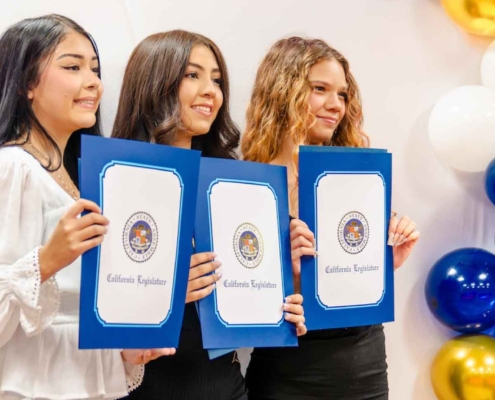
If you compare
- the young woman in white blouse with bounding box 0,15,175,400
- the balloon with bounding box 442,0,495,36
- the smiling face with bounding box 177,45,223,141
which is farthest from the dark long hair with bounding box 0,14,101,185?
the balloon with bounding box 442,0,495,36

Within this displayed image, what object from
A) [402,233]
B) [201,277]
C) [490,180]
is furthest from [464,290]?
[201,277]

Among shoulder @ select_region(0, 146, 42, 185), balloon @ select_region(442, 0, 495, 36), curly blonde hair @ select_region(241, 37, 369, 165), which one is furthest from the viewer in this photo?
balloon @ select_region(442, 0, 495, 36)

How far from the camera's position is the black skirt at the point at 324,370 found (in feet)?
6.33

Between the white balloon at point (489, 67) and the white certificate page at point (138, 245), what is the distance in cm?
146

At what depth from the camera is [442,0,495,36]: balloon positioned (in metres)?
2.42

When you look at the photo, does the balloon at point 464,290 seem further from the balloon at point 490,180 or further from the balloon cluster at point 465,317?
the balloon at point 490,180

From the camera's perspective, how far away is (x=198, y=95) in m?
1.90

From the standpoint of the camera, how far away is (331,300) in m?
1.80

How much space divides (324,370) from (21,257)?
0.91 m

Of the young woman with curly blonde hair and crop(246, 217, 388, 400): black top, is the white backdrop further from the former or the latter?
crop(246, 217, 388, 400): black top

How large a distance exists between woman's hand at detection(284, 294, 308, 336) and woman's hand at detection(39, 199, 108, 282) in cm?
54

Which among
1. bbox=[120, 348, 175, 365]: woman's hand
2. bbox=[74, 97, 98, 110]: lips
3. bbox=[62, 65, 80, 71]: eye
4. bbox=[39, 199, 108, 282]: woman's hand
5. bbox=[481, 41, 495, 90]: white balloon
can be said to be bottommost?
bbox=[120, 348, 175, 365]: woman's hand

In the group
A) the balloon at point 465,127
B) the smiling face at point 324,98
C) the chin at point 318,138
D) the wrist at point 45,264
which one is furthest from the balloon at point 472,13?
the wrist at point 45,264

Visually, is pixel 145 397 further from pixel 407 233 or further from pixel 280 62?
pixel 280 62
